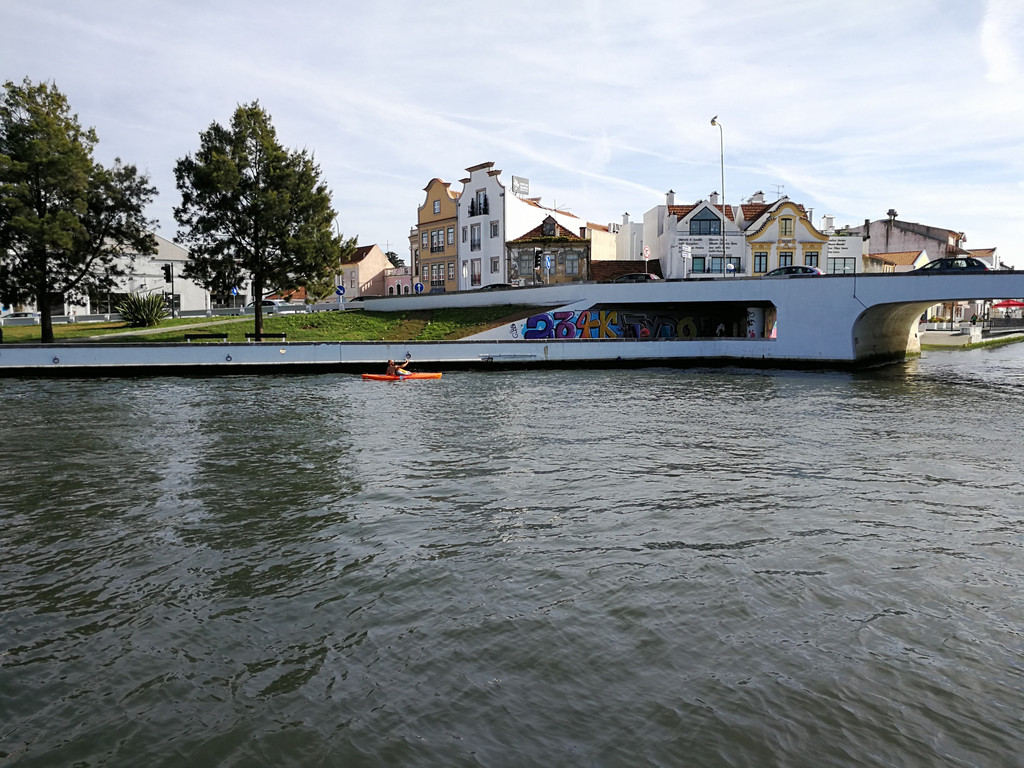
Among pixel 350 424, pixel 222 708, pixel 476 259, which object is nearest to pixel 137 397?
pixel 350 424

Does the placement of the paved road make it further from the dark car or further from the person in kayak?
the dark car

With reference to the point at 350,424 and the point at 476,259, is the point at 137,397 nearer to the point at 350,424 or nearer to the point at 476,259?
the point at 350,424

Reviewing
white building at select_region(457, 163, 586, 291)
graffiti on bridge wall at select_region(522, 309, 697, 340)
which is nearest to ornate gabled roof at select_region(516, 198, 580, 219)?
white building at select_region(457, 163, 586, 291)

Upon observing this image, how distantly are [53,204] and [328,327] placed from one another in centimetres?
2117

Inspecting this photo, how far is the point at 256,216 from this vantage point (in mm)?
52188

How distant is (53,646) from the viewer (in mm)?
8219

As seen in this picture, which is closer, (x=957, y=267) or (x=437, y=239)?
(x=957, y=267)

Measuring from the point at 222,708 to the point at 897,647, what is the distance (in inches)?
278

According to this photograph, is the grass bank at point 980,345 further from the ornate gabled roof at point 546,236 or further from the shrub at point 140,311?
the shrub at point 140,311

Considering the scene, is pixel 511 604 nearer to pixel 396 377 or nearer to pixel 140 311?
pixel 396 377

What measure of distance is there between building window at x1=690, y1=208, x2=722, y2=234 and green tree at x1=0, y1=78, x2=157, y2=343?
155 ft

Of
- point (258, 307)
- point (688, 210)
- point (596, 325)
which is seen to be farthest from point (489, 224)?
point (258, 307)

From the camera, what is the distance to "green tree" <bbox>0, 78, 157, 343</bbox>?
45.4 m

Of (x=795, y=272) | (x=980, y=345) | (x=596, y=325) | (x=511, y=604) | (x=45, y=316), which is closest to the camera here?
(x=511, y=604)
